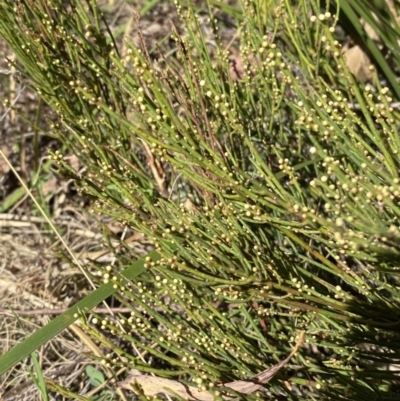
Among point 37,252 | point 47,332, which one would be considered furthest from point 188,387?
point 37,252

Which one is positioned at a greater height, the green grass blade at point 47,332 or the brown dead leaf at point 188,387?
the green grass blade at point 47,332

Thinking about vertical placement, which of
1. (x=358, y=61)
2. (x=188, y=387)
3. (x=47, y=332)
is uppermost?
(x=47, y=332)

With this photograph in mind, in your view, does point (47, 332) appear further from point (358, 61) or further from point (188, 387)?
point (358, 61)

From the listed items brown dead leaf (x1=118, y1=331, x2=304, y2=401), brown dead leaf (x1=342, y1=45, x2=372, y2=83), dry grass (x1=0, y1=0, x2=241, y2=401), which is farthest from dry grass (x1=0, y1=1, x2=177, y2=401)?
brown dead leaf (x1=342, y1=45, x2=372, y2=83)

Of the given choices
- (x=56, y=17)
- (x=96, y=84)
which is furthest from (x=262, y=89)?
(x=56, y=17)

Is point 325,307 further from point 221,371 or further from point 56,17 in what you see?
point 56,17

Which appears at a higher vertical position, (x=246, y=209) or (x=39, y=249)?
(x=246, y=209)

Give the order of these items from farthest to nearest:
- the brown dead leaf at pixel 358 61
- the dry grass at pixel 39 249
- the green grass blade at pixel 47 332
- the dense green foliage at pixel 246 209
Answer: the brown dead leaf at pixel 358 61, the dry grass at pixel 39 249, the green grass blade at pixel 47 332, the dense green foliage at pixel 246 209

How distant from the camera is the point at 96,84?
1.69m

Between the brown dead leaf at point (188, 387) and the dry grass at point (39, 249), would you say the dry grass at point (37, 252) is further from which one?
the brown dead leaf at point (188, 387)

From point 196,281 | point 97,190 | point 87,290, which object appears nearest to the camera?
point 196,281

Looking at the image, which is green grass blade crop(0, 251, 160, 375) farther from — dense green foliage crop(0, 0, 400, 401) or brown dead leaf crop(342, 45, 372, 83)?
brown dead leaf crop(342, 45, 372, 83)

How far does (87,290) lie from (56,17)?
0.93m

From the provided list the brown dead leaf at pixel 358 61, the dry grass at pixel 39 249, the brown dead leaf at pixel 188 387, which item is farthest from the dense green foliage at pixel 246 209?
the brown dead leaf at pixel 358 61
